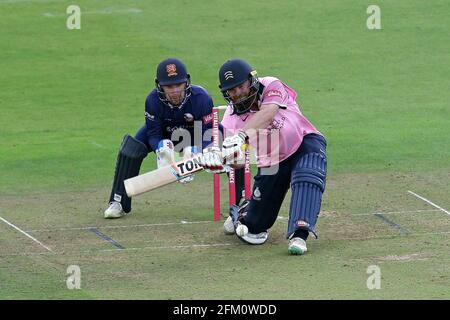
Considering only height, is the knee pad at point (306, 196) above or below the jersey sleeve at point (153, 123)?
below

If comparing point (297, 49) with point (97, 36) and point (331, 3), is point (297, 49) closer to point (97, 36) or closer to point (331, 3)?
point (331, 3)

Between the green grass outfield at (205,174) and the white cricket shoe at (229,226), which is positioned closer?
the green grass outfield at (205,174)

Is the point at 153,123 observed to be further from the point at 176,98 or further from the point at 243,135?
the point at 243,135

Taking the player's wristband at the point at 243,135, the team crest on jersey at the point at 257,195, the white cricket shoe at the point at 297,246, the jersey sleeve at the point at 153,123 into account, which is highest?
the jersey sleeve at the point at 153,123

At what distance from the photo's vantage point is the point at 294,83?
19.1 metres

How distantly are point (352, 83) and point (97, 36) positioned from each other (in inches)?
205

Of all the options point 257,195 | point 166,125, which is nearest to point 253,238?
point 257,195

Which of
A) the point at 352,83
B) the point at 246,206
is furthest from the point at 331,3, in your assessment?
the point at 246,206

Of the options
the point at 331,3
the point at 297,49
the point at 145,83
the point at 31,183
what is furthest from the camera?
the point at 331,3

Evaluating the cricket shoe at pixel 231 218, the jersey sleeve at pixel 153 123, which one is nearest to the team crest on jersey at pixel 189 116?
the jersey sleeve at pixel 153 123

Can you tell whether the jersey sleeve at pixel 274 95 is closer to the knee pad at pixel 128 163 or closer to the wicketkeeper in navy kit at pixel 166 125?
the wicketkeeper in navy kit at pixel 166 125

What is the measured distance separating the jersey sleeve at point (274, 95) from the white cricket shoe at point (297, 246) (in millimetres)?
1301

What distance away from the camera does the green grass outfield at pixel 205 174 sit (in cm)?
1012

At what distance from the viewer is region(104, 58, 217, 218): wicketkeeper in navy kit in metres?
12.1
